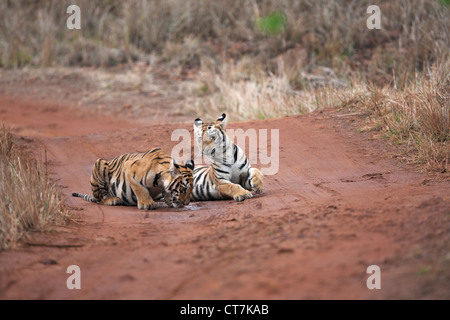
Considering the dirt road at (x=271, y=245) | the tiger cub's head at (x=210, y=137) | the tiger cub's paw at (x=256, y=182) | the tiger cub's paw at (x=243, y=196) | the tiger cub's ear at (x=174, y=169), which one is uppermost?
the tiger cub's head at (x=210, y=137)

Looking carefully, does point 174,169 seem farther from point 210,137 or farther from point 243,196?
point 243,196

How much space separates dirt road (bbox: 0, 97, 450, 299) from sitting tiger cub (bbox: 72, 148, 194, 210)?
213 mm

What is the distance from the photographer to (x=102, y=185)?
8695 mm

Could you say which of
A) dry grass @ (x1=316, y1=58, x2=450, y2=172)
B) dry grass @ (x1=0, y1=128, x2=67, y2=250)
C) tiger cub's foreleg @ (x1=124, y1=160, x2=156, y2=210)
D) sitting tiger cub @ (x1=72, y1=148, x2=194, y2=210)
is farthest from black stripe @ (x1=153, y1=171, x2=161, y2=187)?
dry grass @ (x1=316, y1=58, x2=450, y2=172)

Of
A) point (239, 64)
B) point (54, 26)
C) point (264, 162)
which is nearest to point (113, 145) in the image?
point (264, 162)

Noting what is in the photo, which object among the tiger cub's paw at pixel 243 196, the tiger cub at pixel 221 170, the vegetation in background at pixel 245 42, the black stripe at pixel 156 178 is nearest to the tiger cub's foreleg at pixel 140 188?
Result: the black stripe at pixel 156 178

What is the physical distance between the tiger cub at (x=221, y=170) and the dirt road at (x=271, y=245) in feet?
1.18

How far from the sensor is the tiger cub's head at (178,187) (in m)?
7.73

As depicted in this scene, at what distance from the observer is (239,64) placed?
16.9m

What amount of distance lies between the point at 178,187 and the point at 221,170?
0.85m

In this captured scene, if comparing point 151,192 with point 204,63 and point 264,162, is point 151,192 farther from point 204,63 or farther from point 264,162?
point 204,63

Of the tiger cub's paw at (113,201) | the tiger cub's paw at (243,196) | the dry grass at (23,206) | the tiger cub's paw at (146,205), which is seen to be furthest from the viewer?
the tiger cub's paw at (113,201)

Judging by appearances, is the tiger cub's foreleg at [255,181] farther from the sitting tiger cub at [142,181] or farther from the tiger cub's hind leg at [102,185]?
the tiger cub's hind leg at [102,185]
